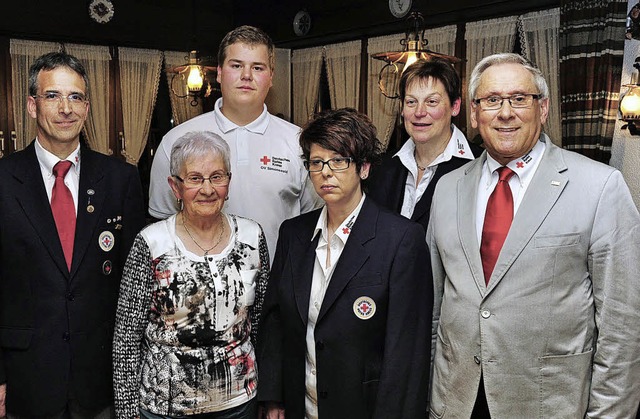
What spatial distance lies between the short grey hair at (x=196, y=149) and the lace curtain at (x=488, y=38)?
4.53 m

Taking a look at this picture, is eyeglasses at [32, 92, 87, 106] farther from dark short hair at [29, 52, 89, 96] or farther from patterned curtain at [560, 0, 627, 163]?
patterned curtain at [560, 0, 627, 163]

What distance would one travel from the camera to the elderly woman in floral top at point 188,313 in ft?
6.87

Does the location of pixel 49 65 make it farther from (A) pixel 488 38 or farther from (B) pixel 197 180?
(A) pixel 488 38

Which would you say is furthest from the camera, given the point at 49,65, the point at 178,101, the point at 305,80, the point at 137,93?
the point at 178,101

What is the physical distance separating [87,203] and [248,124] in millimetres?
807

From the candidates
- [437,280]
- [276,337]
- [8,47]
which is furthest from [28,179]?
[8,47]

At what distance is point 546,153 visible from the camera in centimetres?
194

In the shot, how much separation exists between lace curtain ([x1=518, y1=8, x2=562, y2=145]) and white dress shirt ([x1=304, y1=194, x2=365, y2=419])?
4480 mm

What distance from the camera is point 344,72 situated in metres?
8.38

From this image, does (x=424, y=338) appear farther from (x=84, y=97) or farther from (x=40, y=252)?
(x=84, y=97)

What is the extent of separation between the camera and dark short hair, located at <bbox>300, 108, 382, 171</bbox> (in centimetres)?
204

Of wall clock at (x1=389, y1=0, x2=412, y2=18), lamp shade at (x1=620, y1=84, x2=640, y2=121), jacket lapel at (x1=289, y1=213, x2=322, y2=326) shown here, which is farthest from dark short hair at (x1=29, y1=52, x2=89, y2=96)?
wall clock at (x1=389, y1=0, x2=412, y2=18)

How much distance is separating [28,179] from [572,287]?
1926 mm

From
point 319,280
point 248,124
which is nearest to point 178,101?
point 248,124
